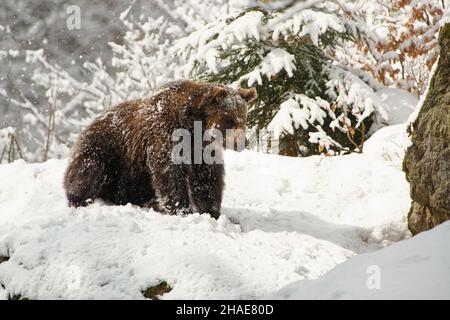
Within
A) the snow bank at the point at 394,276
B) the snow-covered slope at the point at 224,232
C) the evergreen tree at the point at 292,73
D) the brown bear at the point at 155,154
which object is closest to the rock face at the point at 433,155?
the snow-covered slope at the point at 224,232

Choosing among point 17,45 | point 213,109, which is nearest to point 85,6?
point 17,45

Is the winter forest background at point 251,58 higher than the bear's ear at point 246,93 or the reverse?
higher

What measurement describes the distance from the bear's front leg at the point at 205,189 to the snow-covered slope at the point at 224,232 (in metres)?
0.22

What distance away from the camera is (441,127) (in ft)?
14.2

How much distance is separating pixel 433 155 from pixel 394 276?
195cm

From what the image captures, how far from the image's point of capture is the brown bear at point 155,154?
4891 mm

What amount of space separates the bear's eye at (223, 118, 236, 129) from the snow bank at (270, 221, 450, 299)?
2140mm

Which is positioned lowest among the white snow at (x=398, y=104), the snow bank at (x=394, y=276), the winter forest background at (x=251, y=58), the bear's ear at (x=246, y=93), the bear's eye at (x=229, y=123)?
the snow bank at (x=394, y=276)

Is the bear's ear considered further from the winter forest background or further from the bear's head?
the winter forest background

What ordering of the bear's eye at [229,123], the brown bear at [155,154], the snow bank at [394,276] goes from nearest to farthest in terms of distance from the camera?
the snow bank at [394,276] → the brown bear at [155,154] → the bear's eye at [229,123]

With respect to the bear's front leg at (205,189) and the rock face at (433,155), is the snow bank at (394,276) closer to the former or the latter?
the rock face at (433,155)

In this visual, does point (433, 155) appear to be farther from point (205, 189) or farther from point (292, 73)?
Result: point (292, 73)

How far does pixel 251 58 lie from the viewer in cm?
814

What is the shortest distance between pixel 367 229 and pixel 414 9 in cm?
373
